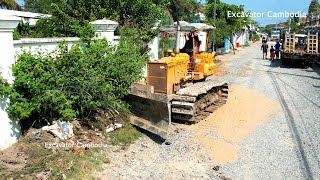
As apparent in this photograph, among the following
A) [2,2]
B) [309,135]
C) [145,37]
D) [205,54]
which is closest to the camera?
[309,135]

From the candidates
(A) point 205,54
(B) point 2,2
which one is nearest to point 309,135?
(A) point 205,54

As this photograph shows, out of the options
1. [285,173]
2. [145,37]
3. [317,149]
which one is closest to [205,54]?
[145,37]

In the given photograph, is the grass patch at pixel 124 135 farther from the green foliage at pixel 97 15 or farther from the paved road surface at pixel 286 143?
the green foliage at pixel 97 15

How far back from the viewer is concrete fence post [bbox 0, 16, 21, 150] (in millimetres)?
5938

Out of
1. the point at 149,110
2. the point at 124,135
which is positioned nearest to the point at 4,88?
the point at 124,135

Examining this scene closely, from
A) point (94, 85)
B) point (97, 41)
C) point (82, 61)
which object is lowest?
point (94, 85)

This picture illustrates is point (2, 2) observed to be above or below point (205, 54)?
above

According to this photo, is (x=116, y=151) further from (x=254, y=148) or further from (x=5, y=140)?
(x=254, y=148)

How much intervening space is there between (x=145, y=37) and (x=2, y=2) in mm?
11589

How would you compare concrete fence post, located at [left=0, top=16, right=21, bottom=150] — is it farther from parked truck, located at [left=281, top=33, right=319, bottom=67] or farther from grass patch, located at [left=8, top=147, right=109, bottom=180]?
parked truck, located at [left=281, top=33, right=319, bottom=67]

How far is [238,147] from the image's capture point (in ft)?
24.2

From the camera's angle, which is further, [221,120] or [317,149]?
[221,120]

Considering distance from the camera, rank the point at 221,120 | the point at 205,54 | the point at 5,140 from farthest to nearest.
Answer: the point at 205,54, the point at 221,120, the point at 5,140

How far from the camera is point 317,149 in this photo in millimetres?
7180
